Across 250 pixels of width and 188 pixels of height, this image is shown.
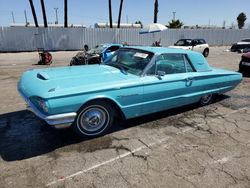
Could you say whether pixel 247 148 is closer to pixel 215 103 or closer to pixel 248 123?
pixel 248 123

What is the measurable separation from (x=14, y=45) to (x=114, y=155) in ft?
60.8

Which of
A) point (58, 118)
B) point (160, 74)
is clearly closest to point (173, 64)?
point (160, 74)

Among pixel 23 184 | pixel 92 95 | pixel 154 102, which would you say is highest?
pixel 92 95

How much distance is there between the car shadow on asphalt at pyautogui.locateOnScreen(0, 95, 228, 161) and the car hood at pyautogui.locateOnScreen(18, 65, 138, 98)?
2.55 feet

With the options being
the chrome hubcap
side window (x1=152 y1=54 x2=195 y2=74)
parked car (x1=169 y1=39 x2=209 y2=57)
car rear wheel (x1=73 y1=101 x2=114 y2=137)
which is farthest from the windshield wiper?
parked car (x1=169 y1=39 x2=209 y2=57)

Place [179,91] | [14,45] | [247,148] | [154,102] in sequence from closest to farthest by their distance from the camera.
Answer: [247,148] < [154,102] < [179,91] < [14,45]

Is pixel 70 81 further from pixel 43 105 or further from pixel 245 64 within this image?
pixel 245 64

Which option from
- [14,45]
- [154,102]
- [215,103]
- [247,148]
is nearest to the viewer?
[247,148]

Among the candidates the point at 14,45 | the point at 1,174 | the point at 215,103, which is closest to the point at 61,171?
the point at 1,174

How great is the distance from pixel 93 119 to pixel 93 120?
0.02 m

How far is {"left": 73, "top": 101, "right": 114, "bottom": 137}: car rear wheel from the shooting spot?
3.57 meters

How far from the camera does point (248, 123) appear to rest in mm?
4566

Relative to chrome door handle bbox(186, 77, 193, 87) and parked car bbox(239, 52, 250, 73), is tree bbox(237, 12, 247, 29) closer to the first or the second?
parked car bbox(239, 52, 250, 73)

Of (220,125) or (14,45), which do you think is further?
(14,45)
